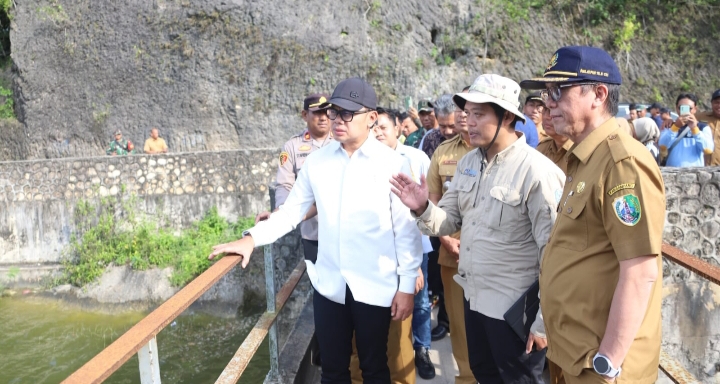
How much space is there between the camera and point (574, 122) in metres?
1.53

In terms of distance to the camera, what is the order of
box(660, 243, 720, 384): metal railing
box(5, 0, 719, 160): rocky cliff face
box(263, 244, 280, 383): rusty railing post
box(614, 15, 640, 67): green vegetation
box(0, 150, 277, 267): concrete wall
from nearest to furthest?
box(660, 243, 720, 384): metal railing
box(263, 244, 280, 383): rusty railing post
box(0, 150, 277, 267): concrete wall
box(5, 0, 719, 160): rocky cliff face
box(614, 15, 640, 67): green vegetation

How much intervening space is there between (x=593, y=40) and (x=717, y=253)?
1405 cm

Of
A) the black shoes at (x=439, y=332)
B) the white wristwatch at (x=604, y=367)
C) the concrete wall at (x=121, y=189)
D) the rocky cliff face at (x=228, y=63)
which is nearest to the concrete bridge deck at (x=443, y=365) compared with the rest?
the black shoes at (x=439, y=332)

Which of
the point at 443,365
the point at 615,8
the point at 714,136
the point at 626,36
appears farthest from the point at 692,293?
the point at 615,8

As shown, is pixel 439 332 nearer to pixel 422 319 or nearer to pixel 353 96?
pixel 422 319

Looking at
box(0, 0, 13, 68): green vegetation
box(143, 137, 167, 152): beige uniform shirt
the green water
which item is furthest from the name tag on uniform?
box(0, 0, 13, 68): green vegetation

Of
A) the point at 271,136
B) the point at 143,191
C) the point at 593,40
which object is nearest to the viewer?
the point at 143,191

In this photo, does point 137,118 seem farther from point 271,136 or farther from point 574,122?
point 574,122

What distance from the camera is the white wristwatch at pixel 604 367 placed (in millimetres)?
1364

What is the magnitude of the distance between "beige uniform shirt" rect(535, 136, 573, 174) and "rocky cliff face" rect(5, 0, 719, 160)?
12338mm

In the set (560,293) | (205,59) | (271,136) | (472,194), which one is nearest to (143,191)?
(271,136)

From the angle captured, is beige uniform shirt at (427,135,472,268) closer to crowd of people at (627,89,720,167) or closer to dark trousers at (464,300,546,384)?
dark trousers at (464,300,546,384)

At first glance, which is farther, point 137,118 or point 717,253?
point 137,118

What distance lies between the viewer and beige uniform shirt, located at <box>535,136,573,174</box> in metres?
2.93
